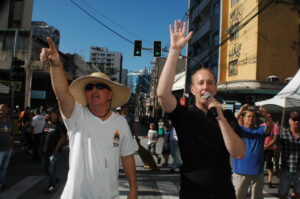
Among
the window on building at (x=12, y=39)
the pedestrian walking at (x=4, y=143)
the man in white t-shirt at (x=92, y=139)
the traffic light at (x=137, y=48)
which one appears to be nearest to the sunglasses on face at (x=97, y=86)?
the man in white t-shirt at (x=92, y=139)

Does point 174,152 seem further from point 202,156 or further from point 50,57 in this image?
point 50,57

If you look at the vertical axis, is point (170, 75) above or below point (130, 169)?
above

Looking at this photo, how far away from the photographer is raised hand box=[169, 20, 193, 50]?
216 centimetres

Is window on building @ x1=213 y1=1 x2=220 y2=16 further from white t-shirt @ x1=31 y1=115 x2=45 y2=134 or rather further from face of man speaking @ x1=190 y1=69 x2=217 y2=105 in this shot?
face of man speaking @ x1=190 y1=69 x2=217 y2=105

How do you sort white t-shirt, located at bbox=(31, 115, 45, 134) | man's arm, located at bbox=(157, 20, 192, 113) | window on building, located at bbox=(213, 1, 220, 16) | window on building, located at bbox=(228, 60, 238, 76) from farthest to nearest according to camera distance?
window on building, located at bbox=(213, 1, 220, 16), window on building, located at bbox=(228, 60, 238, 76), white t-shirt, located at bbox=(31, 115, 45, 134), man's arm, located at bbox=(157, 20, 192, 113)

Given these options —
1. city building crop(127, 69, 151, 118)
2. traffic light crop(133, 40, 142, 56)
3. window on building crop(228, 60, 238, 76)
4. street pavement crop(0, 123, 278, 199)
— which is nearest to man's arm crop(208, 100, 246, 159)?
street pavement crop(0, 123, 278, 199)

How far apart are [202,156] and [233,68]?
20.6 metres

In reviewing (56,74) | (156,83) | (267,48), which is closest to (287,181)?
(56,74)

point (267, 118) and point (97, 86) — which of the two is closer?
point (97, 86)

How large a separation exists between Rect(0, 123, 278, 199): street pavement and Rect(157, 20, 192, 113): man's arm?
158 inches

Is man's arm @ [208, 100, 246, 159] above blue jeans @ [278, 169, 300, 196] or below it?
above

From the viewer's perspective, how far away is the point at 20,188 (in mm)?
6008

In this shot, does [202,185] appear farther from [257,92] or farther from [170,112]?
[257,92]

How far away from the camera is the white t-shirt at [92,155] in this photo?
220 cm
